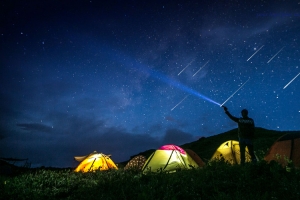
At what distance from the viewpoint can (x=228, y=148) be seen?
48.5 ft

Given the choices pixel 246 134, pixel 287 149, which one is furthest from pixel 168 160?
pixel 287 149

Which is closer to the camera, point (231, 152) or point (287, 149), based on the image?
point (287, 149)

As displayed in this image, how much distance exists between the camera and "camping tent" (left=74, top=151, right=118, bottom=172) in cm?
1789

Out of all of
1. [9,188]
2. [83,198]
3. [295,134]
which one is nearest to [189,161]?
[295,134]

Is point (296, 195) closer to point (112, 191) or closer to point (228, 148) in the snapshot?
point (112, 191)


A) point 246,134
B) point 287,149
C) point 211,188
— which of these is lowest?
point 211,188

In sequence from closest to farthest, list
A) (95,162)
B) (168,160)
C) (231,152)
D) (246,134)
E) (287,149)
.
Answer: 1. (287,149)
2. (246,134)
3. (168,160)
4. (231,152)
5. (95,162)

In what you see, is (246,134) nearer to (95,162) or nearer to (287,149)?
(287,149)

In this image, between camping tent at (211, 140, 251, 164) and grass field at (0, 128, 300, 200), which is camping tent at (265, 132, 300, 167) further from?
grass field at (0, 128, 300, 200)

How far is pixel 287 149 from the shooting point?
1085 centimetres

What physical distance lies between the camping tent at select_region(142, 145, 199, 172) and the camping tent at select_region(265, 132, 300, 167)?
13.2 ft

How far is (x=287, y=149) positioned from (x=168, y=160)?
5691 mm

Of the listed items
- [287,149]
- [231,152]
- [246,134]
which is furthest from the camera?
[231,152]

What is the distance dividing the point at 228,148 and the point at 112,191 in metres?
9.42
